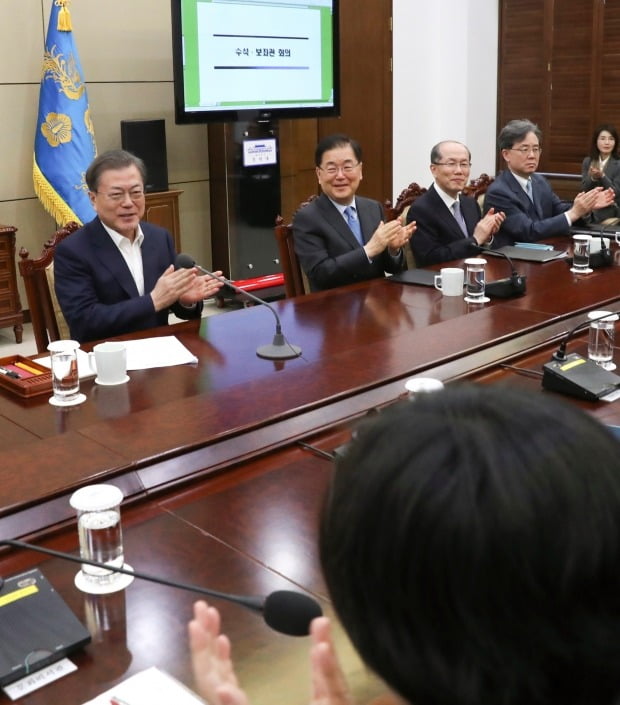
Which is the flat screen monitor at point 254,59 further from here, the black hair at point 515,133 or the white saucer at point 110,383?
the white saucer at point 110,383

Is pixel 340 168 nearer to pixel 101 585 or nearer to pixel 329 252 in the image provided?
pixel 329 252

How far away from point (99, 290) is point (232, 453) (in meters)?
1.38

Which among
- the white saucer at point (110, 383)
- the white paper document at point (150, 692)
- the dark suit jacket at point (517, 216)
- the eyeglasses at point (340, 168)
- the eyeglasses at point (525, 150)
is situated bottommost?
the white paper document at point (150, 692)

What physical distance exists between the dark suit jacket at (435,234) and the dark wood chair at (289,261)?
560mm

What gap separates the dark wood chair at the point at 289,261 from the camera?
3.59 m

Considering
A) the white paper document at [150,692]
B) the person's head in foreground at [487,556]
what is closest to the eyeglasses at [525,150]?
the white paper document at [150,692]

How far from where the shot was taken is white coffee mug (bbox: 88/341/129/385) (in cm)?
221

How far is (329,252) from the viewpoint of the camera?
3.57 m

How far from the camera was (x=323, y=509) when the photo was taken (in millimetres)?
615

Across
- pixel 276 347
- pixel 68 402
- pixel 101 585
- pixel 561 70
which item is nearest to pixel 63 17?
→ pixel 276 347

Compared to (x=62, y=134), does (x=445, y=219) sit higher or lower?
lower

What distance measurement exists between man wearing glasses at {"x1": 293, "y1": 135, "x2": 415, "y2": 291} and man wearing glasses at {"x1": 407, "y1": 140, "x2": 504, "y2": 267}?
22 centimetres

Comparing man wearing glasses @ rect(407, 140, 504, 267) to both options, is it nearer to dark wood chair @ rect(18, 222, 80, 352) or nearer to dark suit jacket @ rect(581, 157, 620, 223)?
dark wood chair @ rect(18, 222, 80, 352)

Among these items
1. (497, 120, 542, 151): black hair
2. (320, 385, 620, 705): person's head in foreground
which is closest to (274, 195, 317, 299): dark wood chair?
(497, 120, 542, 151): black hair
